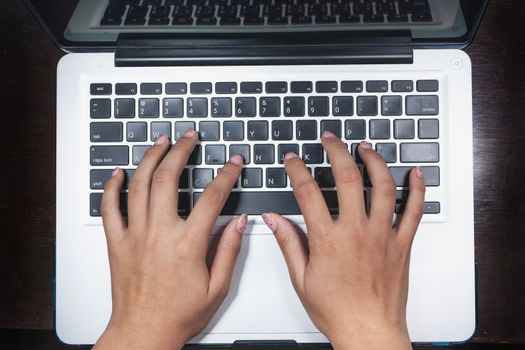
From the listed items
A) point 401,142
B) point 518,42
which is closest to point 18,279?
point 401,142

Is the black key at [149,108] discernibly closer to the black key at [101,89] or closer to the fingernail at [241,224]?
the black key at [101,89]

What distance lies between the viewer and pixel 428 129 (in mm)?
556

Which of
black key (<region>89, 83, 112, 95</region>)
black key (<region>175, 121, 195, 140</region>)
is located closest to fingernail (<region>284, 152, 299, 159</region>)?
black key (<region>175, 121, 195, 140</region>)

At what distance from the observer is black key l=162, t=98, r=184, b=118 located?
0.56 meters

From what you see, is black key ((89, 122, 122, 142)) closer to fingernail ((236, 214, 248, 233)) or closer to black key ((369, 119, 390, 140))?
fingernail ((236, 214, 248, 233))

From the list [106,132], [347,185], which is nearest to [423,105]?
[347,185]

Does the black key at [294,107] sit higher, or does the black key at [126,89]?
the black key at [126,89]

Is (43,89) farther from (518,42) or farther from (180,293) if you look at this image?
(518,42)

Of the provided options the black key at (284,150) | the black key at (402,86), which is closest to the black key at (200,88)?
the black key at (284,150)

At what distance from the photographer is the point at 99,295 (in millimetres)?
569

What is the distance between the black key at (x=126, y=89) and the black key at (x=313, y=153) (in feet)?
0.66

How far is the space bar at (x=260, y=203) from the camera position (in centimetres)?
56

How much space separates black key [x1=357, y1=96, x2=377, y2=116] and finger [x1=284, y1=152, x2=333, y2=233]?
0.31ft

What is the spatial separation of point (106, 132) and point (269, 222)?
0.21 m
